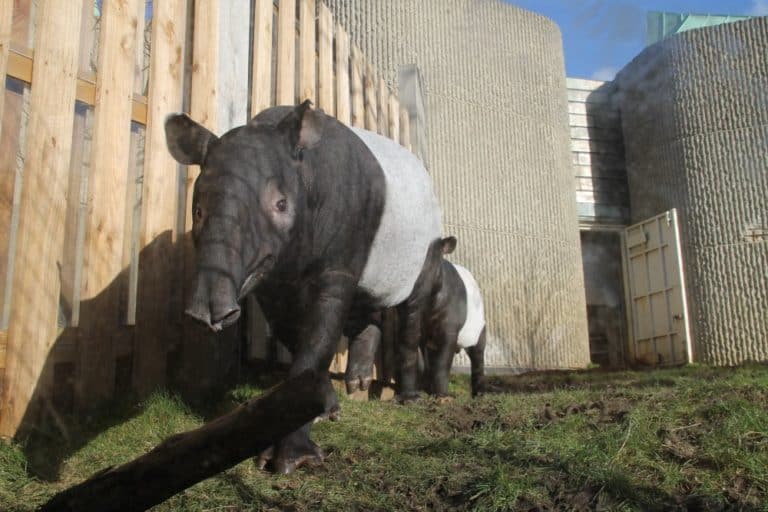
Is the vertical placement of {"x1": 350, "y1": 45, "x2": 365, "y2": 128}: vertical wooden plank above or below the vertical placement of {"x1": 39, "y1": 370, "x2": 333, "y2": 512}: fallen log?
above

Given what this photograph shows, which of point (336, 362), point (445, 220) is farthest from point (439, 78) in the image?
point (336, 362)

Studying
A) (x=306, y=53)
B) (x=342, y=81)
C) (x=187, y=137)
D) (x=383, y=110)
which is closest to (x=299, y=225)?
(x=187, y=137)

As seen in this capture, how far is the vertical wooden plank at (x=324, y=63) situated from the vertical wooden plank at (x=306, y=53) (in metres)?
0.19

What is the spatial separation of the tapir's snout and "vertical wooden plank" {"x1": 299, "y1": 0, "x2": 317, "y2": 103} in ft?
10.1

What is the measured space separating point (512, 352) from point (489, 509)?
7.96 m

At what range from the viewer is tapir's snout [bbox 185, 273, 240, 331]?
8.15 ft

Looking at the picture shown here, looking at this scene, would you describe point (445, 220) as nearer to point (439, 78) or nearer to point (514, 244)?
point (514, 244)

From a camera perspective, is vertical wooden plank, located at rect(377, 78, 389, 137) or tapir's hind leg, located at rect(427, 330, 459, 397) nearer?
tapir's hind leg, located at rect(427, 330, 459, 397)

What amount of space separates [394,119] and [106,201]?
4451mm

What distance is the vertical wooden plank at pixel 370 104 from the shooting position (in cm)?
674

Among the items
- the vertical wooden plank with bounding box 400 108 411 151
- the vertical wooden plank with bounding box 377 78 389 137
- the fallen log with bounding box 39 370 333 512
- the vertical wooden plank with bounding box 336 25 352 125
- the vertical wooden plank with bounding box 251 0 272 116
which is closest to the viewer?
the fallen log with bounding box 39 370 333 512

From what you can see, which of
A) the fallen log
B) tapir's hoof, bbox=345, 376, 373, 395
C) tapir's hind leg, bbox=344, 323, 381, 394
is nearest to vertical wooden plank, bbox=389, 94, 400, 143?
tapir's hind leg, bbox=344, 323, 381, 394

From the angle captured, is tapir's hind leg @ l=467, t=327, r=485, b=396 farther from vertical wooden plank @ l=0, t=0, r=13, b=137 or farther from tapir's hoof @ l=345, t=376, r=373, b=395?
vertical wooden plank @ l=0, t=0, r=13, b=137

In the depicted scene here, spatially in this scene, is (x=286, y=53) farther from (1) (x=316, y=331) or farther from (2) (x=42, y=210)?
(1) (x=316, y=331)
